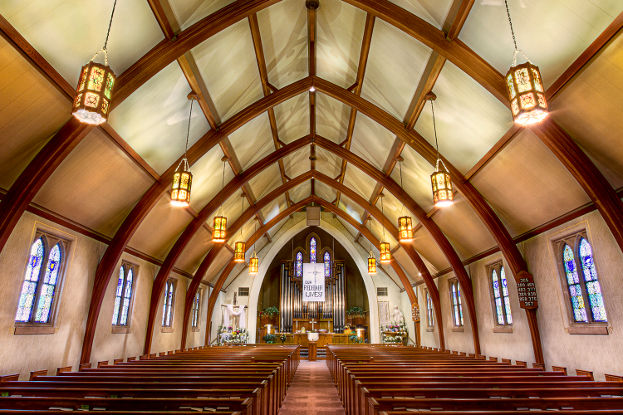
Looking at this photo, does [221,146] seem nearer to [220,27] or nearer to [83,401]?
[220,27]

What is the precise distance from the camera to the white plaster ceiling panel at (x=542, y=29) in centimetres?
449

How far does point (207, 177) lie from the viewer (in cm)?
1059

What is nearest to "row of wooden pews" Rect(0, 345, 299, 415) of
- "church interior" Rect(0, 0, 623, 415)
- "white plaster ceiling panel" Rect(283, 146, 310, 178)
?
"church interior" Rect(0, 0, 623, 415)

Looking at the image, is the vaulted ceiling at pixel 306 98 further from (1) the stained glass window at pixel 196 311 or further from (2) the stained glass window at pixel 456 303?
(1) the stained glass window at pixel 196 311

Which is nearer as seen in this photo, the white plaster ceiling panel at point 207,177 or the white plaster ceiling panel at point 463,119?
the white plaster ceiling panel at point 463,119

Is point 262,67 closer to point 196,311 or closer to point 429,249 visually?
point 429,249

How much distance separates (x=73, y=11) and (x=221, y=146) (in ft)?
17.0

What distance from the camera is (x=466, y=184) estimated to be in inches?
345

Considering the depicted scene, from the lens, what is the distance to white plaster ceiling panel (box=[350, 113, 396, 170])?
1009cm

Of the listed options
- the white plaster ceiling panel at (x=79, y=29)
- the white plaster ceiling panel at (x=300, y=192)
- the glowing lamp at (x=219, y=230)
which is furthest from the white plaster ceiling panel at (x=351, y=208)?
the white plaster ceiling panel at (x=79, y=29)

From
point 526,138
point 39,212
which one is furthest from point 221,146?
point 526,138

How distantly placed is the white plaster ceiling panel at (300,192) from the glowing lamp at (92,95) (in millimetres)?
12519

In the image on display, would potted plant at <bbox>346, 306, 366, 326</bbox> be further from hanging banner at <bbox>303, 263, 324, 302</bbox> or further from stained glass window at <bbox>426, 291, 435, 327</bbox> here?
stained glass window at <bbox>426, 291, 435, 327</bbox>

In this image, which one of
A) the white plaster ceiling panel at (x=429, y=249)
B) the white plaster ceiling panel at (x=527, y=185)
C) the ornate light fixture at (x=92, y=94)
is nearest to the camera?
the ornate light fixture at (x=92, y=94)
